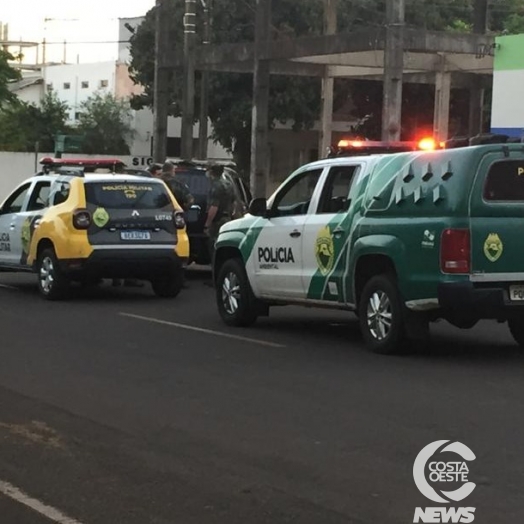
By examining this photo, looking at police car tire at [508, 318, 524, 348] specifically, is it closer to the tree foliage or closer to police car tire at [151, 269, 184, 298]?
police car tire at [151, 269, 184, 298]

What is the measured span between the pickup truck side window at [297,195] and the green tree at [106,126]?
55373 millimetres

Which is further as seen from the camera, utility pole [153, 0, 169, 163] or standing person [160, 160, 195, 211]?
utility pole [153, 0, 169, 163]

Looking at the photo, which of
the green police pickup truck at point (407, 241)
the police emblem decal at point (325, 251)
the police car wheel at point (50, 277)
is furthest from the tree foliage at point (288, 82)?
the police emblem decal at point (325, 251)

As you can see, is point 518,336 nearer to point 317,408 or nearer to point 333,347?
point 333,347

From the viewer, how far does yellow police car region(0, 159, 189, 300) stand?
1650cm

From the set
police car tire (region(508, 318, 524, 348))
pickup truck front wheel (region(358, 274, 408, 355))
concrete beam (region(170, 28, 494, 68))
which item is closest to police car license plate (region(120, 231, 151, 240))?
pickup truck front wheel (region(358, 274, 408, 355))

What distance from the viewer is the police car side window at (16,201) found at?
1825cm

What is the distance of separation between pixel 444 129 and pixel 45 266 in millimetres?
23002

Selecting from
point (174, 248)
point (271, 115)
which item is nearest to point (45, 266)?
point (174, 248)

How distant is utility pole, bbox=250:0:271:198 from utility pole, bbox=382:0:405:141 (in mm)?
6127

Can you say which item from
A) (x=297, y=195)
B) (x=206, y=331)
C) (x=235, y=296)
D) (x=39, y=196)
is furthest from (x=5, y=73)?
(x=297, y=195)

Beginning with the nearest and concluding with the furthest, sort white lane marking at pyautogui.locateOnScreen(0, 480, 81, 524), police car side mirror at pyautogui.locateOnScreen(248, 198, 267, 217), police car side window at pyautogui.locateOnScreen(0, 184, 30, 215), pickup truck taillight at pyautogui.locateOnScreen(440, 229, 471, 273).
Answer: white lane marking at pyautogui.locateOnScreen(0, 480, 81, 524) → pickup truck taillight at pyautogui.locateOnScreen(440, 229, 471, 273) → police car side mirror at pyautogui.locateOnScreen(248, 198, 267, 217) → police car side window at pyautogui.locateOnScreen(0, 184, 30, 215)

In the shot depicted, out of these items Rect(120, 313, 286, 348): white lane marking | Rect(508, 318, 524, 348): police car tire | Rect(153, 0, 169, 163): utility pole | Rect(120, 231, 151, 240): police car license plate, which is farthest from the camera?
Rect(153, 0, 169, 163): utility pole

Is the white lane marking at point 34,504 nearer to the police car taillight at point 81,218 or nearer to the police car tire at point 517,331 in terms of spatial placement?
the police car tire at point 517,331
